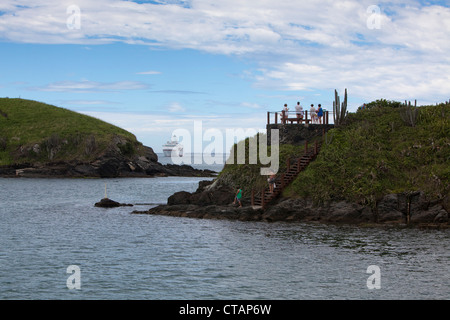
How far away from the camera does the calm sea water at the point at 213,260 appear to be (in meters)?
22.1

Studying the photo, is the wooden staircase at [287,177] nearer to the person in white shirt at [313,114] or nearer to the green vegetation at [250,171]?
the green vegetation at [250,171]

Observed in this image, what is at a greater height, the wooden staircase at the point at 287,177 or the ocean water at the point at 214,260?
the wooden staircase at the point at 287,177

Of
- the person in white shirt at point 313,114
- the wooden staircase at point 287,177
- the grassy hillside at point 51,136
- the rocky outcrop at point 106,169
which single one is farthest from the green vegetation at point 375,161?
the grassy hillside at point 51,136

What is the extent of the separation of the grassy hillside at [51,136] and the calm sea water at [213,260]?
2805 inches

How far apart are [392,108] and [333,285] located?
A: 33.1m

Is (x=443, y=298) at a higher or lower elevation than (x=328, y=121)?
lower

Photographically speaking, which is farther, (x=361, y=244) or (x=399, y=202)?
(x=399, y=202)

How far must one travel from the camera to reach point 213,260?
2795cm

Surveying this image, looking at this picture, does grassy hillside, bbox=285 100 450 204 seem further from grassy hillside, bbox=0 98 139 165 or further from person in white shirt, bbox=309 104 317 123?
grassy hillside, bbox=0 98 139 165

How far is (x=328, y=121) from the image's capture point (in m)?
50.7
